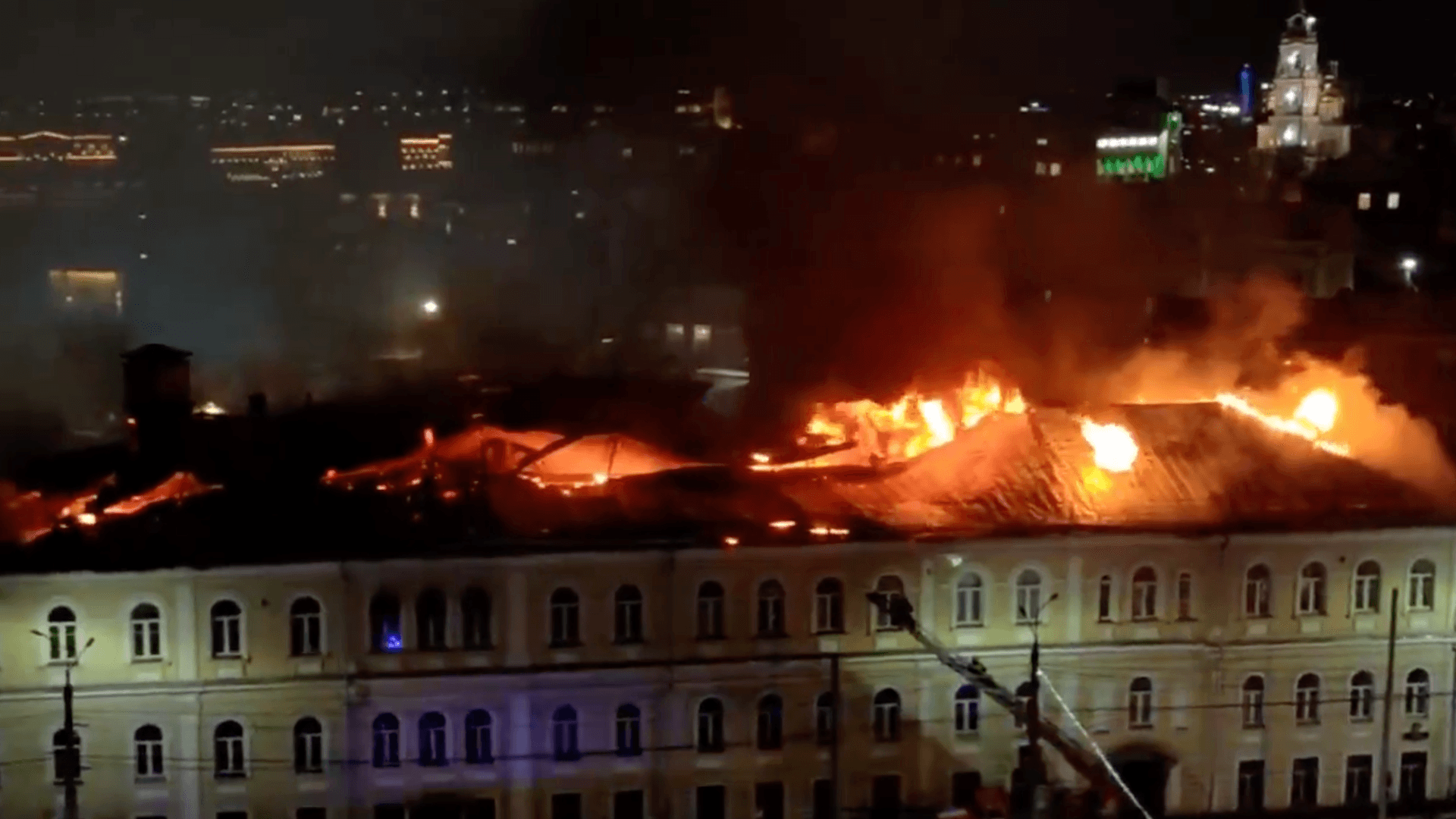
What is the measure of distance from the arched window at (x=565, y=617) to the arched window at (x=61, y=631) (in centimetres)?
683

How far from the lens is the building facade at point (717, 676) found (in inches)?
862

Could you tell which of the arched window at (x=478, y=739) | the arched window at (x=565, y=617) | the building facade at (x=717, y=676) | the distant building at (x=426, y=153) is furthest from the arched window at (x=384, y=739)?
the distant building at (x=426, y=153)

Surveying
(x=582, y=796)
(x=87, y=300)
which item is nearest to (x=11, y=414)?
(x=87, y=300)

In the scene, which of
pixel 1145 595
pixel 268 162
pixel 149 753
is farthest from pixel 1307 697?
pixel 268 162

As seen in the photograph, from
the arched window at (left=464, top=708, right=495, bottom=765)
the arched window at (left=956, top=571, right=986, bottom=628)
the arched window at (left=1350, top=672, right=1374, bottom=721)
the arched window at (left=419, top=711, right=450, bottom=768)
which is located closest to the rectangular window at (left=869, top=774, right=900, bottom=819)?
the arched window at (left=956, top=571, right=986, bottom=628)

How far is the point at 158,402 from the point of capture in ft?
83.7

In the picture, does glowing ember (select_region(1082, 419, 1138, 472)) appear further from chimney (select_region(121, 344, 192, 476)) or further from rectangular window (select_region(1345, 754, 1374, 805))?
chimney (select_region(121, 344, 192, 476))

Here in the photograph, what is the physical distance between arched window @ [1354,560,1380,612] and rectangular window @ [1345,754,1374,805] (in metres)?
2.54

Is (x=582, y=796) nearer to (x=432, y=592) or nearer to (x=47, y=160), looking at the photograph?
(x=432, y=592)

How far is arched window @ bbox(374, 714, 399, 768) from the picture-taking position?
22750 millimetres

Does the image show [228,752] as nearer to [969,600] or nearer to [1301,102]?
[969,600]

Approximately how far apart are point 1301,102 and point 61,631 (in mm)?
76486

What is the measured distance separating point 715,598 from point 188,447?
9456 mm

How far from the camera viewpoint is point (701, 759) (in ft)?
77.7
